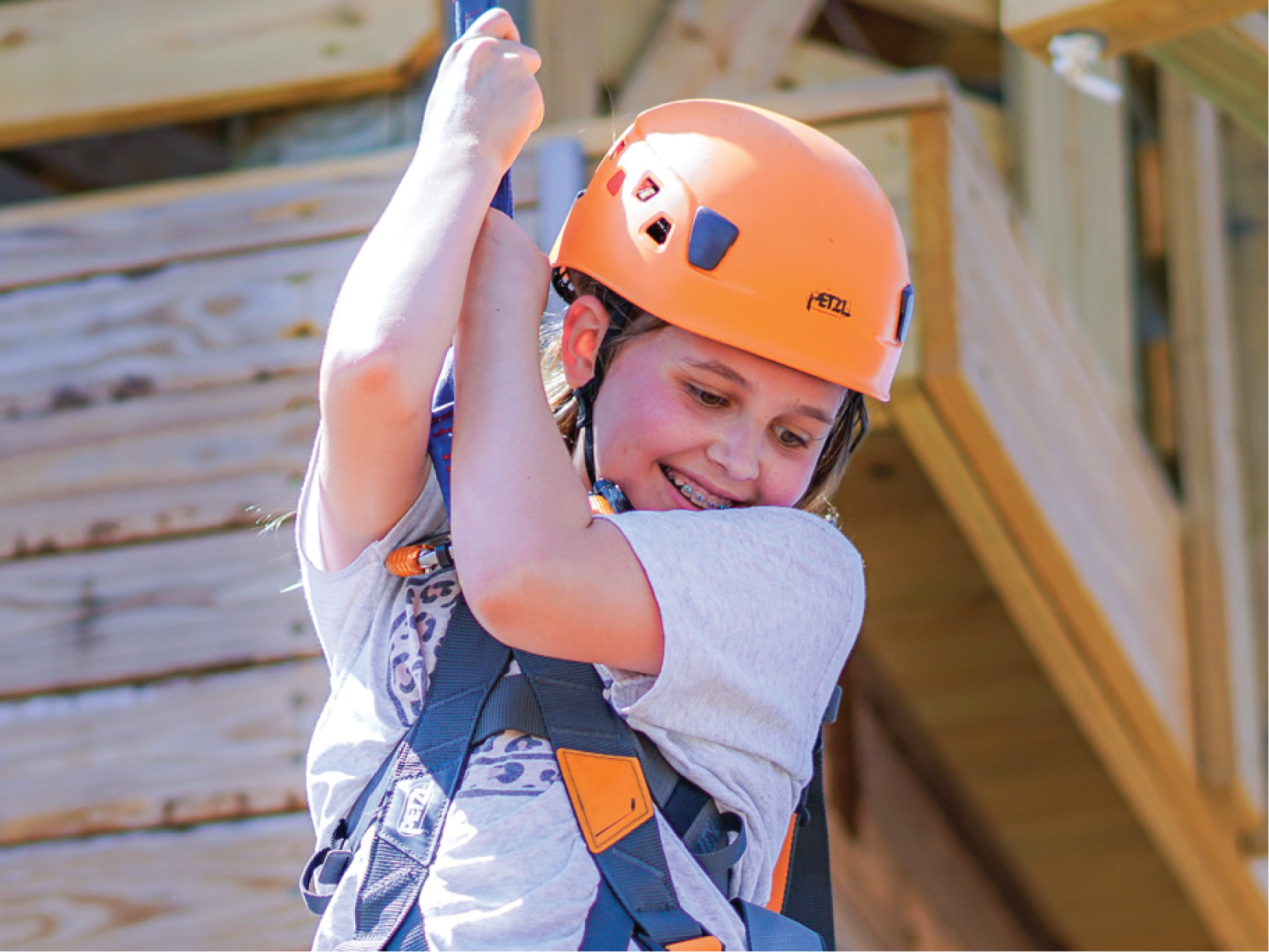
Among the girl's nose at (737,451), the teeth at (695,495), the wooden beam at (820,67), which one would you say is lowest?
the wooden beam at (820,67)

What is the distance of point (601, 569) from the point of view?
188 centimetres

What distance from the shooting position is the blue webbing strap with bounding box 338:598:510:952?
1828 millimetres

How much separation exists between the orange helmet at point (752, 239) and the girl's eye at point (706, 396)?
0.07m

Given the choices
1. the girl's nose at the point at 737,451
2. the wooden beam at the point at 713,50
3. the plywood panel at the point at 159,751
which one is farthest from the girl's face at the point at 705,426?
the wooden beam at the point at 713,50

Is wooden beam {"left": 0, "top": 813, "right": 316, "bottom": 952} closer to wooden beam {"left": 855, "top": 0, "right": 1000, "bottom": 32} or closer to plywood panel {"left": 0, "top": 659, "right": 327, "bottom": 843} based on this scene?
plywood panel {"left": 0, "top": 659, "right": 327, "bottom": 843}

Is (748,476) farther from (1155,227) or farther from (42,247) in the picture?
(1155,227)

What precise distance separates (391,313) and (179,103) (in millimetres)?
2432

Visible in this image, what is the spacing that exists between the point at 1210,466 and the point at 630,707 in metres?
3.52

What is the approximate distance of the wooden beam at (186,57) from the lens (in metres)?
3.92

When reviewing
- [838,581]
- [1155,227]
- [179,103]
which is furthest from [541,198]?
[1155,227]

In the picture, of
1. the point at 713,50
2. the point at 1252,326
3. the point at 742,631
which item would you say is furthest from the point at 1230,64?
the point at 1252,326

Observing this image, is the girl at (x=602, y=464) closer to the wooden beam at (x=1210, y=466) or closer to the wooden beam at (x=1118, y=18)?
the wooden beam at (x=1118, y=18)

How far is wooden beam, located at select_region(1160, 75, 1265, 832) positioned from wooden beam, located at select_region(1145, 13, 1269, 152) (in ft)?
6.59

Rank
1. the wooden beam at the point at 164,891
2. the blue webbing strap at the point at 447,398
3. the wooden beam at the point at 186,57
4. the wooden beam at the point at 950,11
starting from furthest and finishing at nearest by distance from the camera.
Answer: the wooden beam at the point at 950,11, the wooden beam at the point at 186,57, the wooden beam at the point at 164,891, the blue webbing strap at the point at 447,398
